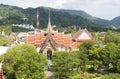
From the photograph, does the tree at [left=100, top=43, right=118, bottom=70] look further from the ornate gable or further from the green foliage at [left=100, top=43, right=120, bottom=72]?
the ornate gable

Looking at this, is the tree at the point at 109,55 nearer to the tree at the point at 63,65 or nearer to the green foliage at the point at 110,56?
the green foliage at the point at 110,56

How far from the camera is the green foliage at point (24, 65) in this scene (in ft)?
171

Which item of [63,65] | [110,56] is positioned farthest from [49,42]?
[63,65]

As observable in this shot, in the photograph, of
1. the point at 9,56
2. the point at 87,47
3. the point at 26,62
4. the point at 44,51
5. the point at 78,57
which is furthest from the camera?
the point at 44,51

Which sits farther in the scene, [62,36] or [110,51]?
[62,36]

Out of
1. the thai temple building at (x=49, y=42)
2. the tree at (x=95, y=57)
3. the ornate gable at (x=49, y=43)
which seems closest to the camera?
the tree at (x=95, y=57)

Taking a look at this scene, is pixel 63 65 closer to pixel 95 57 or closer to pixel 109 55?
pixel 95 57

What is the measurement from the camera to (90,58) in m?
67.2

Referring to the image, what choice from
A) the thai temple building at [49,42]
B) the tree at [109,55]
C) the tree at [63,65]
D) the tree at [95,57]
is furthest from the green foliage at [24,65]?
the thai temple building at [49,42]

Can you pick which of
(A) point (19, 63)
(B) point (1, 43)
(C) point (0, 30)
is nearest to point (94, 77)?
(A) point (19, 63)

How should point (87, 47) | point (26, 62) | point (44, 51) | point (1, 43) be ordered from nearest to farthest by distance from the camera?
point (26, 62)
point (87, 47)
point (44, 51)
point (1, 43)

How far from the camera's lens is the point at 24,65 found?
5256 centimetres

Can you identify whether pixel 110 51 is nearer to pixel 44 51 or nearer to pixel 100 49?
pixel 100 49

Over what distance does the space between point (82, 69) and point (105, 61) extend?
4.41 m
